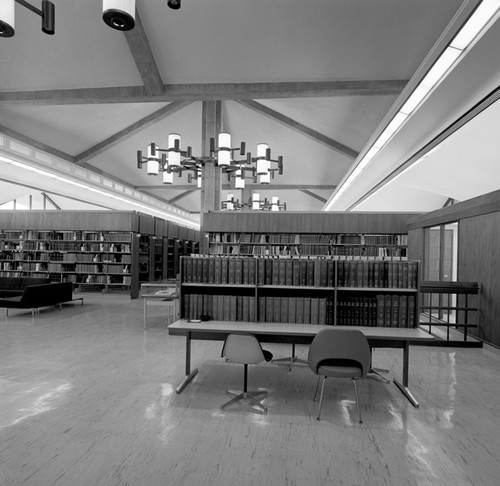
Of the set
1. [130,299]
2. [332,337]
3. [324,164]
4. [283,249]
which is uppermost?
[324,164]

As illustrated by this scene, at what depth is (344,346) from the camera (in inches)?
130

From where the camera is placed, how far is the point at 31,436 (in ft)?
9.64

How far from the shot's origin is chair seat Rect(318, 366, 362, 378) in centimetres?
328

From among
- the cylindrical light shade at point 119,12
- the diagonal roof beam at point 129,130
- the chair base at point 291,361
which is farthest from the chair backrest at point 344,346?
the diagonal roof beam at point 129,130

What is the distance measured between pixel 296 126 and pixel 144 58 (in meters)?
5.65

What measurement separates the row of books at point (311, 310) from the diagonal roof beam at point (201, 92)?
17.6 ft

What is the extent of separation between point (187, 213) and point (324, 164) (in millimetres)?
14795

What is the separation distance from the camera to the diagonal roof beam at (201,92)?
7.87 metres

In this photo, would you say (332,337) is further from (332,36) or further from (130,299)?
(130,299)

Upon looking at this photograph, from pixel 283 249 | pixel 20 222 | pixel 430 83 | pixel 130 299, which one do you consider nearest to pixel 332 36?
pixel 430 83

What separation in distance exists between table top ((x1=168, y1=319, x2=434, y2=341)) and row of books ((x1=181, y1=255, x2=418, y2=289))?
48 cm

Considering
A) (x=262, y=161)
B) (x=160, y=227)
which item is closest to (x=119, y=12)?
(x=262, y=161)

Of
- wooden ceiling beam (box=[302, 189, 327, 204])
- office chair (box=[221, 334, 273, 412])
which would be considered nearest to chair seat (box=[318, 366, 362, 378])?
office chair (box=[221, 334, 273, 412])

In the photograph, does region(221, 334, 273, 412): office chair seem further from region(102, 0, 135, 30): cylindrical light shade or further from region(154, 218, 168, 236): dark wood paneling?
region(154, 218, 168, 236): dark wood paneling
